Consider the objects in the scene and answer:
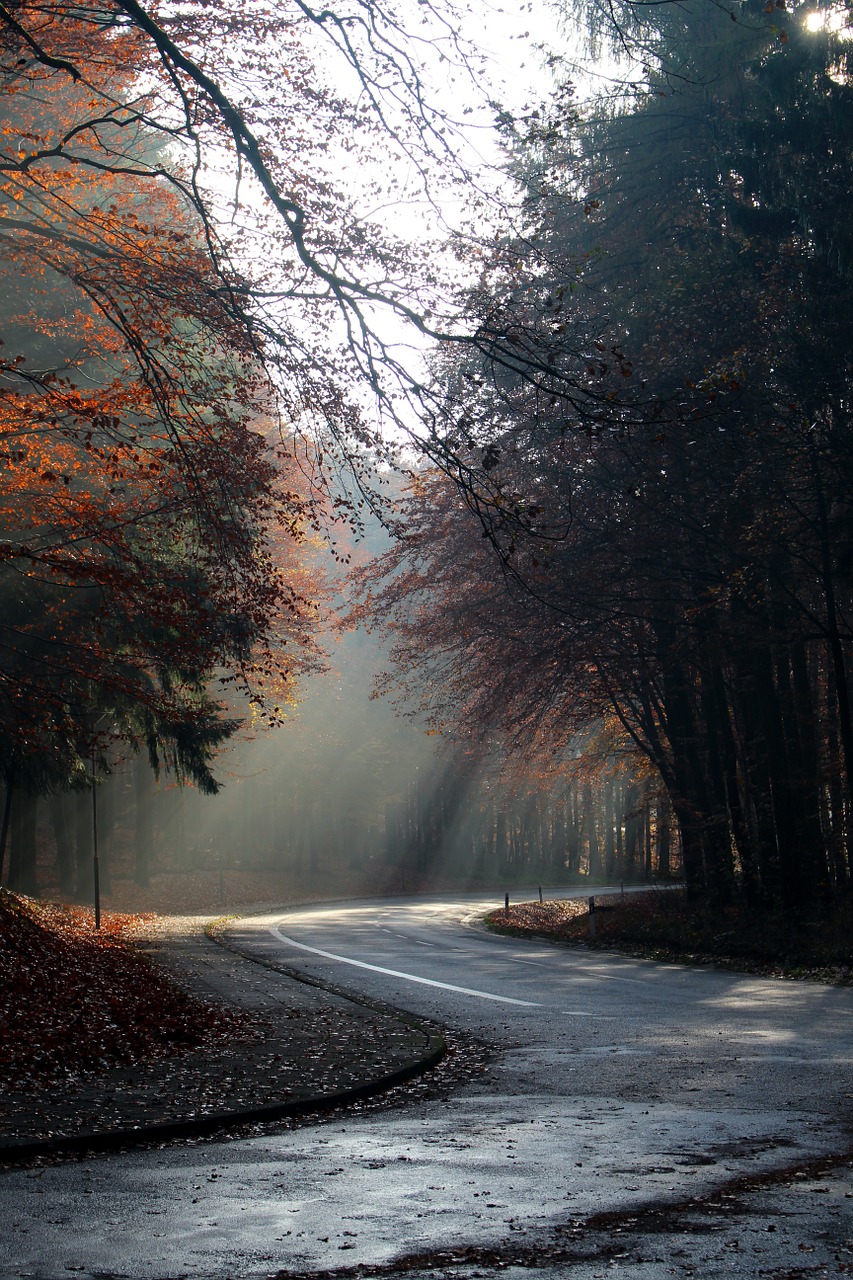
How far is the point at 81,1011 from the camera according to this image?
11.3 m

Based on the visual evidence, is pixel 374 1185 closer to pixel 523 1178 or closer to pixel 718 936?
pixel 523 1178

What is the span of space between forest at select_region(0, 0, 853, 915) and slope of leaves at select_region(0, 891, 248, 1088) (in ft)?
9.02

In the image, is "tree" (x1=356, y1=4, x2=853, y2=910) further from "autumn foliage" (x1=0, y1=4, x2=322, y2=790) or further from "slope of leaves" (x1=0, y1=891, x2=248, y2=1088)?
"slope of leaves" (x1=0, y1=891, x2=248, y2=1088)

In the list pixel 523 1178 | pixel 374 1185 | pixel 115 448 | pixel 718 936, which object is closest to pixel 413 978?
pixel 718 936

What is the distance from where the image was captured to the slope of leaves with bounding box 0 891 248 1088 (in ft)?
29.6

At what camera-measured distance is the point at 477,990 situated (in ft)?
50.2

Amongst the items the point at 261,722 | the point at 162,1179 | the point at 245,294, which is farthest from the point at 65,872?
the point at 162,1179

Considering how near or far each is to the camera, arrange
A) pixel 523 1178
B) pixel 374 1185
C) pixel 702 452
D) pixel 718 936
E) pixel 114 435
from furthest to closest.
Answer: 1. pixel 718 936
2. pixel 702 452
3. pixel 114 435
4. pixel 523 1178
5. pixel 374 1185

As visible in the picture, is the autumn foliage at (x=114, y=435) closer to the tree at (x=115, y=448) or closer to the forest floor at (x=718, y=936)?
the tree at (x=115, y=448)

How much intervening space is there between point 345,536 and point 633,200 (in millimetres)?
28449

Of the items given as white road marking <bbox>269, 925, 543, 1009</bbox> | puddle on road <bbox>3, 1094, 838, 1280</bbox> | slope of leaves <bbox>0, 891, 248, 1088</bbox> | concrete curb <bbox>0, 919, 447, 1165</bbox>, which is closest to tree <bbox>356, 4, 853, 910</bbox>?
white road marking <bbox>269, 925, 543, 1009</bbox>

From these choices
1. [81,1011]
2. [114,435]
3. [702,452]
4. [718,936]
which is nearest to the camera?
[81,1011]

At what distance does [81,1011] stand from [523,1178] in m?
6.87

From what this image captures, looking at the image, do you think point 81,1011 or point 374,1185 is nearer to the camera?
point 374,1185
